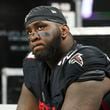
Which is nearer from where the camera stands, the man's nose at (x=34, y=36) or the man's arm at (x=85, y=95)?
the man's arm at (x=85, y=95)

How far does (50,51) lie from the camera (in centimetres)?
303

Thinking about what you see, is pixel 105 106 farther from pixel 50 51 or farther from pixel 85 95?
pixel 50 51

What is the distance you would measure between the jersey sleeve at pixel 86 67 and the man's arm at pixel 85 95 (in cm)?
3

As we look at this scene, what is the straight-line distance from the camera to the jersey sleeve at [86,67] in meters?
2.87

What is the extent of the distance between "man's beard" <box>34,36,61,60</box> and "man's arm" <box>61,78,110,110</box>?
249mm

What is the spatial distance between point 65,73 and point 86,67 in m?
0.13

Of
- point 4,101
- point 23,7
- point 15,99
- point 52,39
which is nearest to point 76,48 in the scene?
point 52,39

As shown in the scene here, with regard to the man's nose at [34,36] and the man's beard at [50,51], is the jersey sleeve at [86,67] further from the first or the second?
the man's nose at [34,36]

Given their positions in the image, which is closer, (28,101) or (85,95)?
(85,95)

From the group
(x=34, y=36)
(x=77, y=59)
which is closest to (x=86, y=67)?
(x=77, y=59)

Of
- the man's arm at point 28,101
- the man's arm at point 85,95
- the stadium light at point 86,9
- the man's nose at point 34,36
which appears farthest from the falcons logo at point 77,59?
the stadium light at point 86,9

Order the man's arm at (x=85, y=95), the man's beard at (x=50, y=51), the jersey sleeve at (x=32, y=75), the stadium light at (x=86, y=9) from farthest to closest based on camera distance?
the stadium light at (x=86, y=9)
the jersey sleeve at (x=32, y=75)
the man's beard at (x=50, y=51)
the man's arm at (x=85, y=95)

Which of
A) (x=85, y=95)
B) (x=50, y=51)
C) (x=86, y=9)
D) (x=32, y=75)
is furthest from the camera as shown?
(x=86, y=9)

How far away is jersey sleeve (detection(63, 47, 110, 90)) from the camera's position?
287 cm
